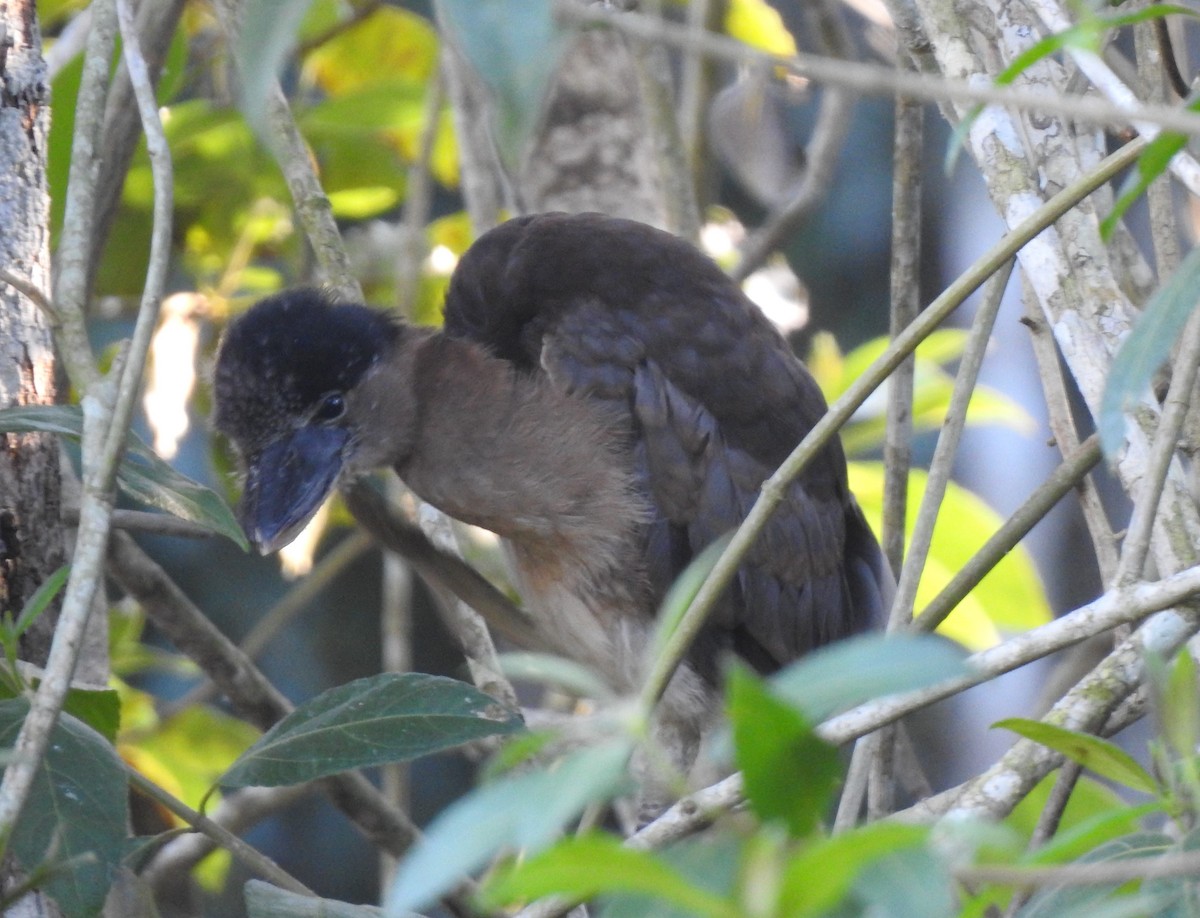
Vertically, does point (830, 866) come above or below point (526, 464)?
above

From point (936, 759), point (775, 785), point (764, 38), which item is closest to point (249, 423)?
point (775, 785)

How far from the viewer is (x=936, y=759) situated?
4332mm

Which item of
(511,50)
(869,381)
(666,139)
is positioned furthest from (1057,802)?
(666,139)

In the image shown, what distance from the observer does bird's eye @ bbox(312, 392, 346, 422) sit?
5.78 feet

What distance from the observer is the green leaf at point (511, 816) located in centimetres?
44

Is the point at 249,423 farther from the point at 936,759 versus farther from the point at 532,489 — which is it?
the point at 936,759

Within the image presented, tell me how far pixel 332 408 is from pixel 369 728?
2.58 feet

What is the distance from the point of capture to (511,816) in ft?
1.52

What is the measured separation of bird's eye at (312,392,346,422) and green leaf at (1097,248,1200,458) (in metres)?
1.24

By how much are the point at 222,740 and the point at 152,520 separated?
116 cm

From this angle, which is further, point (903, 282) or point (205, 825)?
point (903, 282)

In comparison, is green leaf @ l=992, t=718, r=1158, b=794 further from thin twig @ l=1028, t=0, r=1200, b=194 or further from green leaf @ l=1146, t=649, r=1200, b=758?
thin twig @ l=1028, t=0, r=1200, b=194

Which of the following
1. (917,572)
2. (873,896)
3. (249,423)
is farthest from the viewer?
(249,423)

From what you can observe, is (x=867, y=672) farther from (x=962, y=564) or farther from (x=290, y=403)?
(x=962, y=564)
